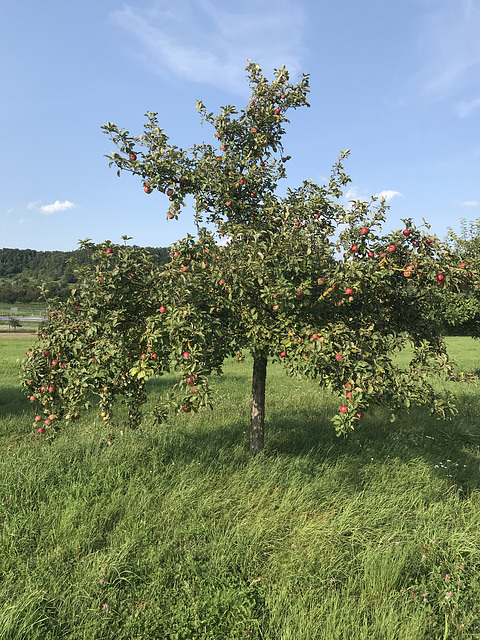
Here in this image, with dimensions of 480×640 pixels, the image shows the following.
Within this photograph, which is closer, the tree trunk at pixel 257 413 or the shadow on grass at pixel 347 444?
the shadow on grass at pixel 347 444

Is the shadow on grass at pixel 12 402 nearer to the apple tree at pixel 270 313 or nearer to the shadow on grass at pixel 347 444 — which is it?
the shadow on grass at pixel 347 444

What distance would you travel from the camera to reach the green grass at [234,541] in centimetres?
362

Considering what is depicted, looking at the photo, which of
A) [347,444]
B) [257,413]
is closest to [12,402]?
[257,413]

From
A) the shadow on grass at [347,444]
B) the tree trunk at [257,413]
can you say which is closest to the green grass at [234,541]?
the shadow on grass at [347,444]

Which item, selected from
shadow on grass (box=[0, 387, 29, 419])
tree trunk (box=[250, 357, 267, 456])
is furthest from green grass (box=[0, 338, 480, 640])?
shadow on grass (box=[0, 387, 29, 419])

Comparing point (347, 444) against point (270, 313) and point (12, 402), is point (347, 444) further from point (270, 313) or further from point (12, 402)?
point (12, 402)

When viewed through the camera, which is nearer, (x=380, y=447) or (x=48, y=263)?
(x=380, y=447)

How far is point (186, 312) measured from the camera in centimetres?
411

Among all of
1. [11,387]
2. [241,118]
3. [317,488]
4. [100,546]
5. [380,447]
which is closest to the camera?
[100,546]

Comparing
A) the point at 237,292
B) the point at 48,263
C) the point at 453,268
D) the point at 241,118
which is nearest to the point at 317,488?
the point at 237,292

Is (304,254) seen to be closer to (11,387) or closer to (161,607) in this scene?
(161,607)

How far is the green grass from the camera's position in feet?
11.9

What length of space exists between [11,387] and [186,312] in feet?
43.0

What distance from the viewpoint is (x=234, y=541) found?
4.55m
